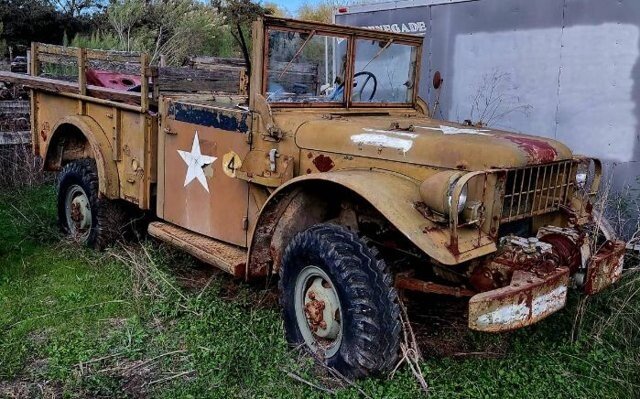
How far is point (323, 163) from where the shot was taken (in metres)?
3.96

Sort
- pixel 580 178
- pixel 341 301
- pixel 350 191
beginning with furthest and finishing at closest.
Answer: pixel 580 178, pixel 350 191, pixel 341 301

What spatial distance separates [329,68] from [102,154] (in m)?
2.09

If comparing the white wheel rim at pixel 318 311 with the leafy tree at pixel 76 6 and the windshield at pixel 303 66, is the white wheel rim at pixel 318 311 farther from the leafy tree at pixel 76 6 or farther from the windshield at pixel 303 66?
the leafy tree at pixel 76 6

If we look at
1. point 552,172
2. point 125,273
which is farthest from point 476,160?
point 125,273

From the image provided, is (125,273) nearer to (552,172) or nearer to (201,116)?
(201,116)

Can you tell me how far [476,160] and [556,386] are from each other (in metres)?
1.28

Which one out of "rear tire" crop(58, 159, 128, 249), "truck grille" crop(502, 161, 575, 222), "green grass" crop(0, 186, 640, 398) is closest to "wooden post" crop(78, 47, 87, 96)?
"rear tire" crop(58, 159, 128, 249)

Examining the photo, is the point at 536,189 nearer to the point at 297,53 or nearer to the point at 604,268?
the point at 604,268

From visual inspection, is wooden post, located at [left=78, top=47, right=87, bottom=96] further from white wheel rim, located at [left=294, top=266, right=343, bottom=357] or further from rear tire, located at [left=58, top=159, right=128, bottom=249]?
white wheel rim, located at [left=294, top=266, right=343, bottom=357]

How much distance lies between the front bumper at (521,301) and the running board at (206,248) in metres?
1.69

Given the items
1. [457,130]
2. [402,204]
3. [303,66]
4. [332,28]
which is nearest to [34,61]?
[303,66]

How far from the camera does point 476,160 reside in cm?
341

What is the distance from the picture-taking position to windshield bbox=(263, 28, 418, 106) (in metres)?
4.17

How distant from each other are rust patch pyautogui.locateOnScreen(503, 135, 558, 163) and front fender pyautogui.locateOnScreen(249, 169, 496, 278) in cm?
56
